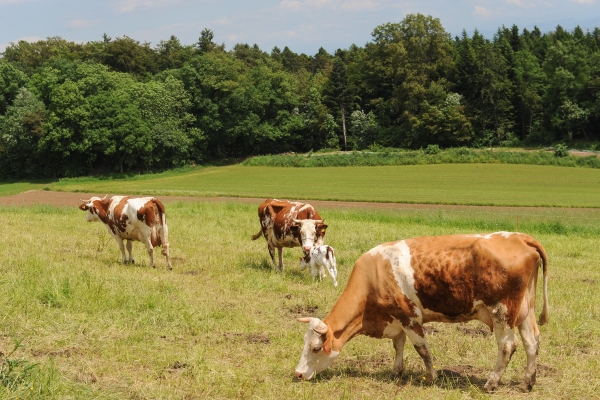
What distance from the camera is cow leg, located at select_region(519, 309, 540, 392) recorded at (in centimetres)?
827

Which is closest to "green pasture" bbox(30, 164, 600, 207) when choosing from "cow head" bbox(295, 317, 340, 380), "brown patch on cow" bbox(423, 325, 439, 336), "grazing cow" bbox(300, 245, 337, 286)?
"grazing cow" bbox(300, 245, 337, 286)

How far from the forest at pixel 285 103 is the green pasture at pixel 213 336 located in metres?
61.2

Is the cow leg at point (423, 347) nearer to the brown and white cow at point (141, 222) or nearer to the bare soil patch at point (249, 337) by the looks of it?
the bare soil patch at point (249, 337)

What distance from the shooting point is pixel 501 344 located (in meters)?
8.26

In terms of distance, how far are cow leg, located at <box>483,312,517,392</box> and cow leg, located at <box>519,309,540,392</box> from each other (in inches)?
11.2

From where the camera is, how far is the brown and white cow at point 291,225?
15.6 meters

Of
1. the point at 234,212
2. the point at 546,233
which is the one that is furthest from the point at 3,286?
the point at 546,233

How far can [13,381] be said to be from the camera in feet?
24.7

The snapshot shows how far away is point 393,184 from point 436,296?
51.9 meters

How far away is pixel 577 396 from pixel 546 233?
2003 cm

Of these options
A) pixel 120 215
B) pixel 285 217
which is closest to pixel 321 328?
pixel 285 217

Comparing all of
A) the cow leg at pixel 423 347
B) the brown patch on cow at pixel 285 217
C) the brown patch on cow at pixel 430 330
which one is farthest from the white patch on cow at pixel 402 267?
the brown patch on cow at pixel 285 217

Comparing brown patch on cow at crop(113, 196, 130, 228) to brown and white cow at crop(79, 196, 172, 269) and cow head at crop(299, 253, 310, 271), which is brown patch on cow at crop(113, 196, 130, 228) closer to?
brown and white cow at crop(79, 196, 172, 269)

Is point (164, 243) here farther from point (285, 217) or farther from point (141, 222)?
point (285, 217)
